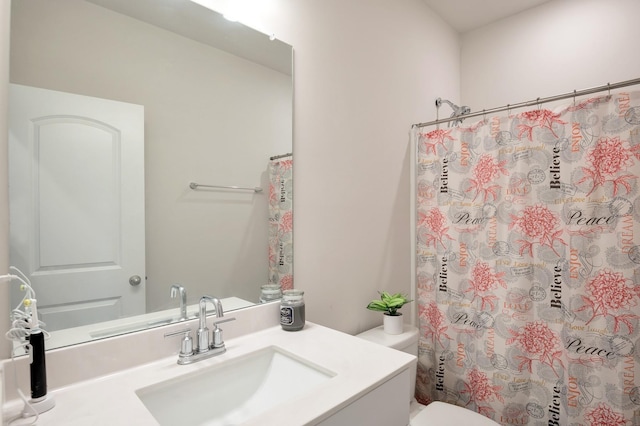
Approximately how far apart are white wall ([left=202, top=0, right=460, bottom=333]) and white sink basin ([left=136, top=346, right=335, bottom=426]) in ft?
1.45

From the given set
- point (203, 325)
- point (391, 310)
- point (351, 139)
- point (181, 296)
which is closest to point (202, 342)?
point (203, 325)

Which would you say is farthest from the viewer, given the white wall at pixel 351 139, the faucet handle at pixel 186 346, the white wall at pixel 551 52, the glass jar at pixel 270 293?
the white wall at pixel 551 52

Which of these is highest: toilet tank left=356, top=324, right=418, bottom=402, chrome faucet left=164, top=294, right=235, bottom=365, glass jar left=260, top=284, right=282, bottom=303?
glass jar left=260, top=284, right=282, bottom=303

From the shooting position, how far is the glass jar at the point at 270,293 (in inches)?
54.4

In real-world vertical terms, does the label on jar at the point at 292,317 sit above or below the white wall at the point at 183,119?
below

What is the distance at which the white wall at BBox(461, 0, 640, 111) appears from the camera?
202 cm

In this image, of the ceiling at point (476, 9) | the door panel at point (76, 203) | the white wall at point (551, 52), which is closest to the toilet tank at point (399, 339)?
the door panel at point (76, 203)

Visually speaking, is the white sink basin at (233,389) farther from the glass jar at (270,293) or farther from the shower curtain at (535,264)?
the shower curtain at (535,264)

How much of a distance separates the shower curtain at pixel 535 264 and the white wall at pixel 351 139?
21cm

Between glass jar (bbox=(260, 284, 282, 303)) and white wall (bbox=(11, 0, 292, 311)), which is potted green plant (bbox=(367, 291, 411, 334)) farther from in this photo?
white wall (bbox=(11, 0, 292, 311))

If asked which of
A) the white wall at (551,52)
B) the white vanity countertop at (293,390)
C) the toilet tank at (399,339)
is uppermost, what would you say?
the white wall at (551,52)

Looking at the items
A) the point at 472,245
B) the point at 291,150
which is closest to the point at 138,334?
the point at 291,150

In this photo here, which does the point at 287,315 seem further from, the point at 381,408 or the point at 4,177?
the point at 4,177

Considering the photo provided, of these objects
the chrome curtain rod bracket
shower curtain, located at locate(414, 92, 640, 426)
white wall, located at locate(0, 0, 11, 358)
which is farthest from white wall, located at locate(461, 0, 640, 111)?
white wall, located at locate(0, 0, 11, 358)
